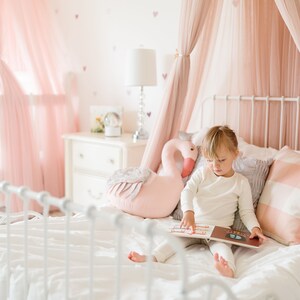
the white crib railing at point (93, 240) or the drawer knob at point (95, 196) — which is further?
the drawer knob at point (95, 196)

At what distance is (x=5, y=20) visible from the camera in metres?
3.58

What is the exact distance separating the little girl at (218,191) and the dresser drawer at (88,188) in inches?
53.6

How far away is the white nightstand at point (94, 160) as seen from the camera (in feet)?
10.3

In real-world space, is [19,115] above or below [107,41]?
below

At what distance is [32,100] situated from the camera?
3668 mm

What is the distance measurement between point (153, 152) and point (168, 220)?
0.55 metres

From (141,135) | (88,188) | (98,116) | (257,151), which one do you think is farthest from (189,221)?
(98,116)

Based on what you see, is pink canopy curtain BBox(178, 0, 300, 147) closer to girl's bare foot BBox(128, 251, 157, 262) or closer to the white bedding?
the white bedding

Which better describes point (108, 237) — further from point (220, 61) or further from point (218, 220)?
point (220, 61)

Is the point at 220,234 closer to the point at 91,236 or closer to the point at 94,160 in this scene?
the point at 91,236

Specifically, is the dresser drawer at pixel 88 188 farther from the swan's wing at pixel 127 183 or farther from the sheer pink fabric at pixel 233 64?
the swan's wing at pixel 127 183

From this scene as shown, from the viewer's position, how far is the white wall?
130 inches

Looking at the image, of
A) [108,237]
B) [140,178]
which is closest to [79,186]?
[140,178]

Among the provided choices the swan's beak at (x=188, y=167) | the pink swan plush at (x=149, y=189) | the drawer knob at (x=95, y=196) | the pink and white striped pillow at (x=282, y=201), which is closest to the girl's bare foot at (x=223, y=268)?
the pink and white striped pillow at (x=282, y=201)
